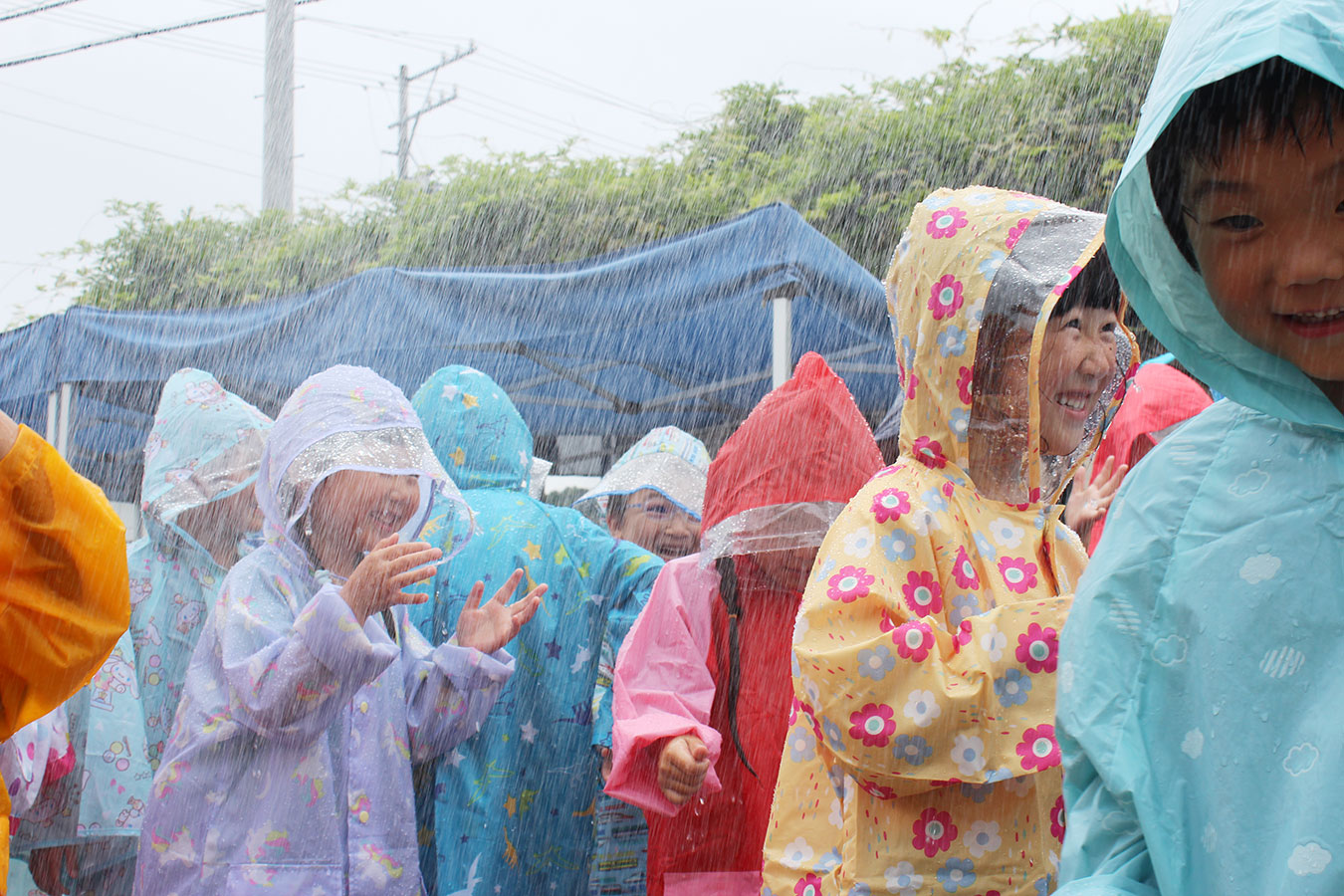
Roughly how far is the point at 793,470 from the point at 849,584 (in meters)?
1.16

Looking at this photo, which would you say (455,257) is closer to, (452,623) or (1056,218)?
(452,623)

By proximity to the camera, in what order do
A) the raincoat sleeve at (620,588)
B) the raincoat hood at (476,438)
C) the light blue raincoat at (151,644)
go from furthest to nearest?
1. the raincoat hood at (476,438)
2. the light blue raincoat at (151,644)
3. the raincoat sleeve at (620,588)

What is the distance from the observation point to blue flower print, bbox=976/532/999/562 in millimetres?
2086

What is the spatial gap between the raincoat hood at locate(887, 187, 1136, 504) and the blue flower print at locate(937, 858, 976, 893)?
2.14 ft

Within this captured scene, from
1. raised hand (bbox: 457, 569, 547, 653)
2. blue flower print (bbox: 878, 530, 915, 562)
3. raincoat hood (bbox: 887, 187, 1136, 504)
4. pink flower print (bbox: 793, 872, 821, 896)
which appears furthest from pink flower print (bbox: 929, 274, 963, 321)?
raised hand (bbox: 457, 569, 547, 653)

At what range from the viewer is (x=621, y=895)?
3.80 meters

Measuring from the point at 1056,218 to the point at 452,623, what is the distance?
229cm

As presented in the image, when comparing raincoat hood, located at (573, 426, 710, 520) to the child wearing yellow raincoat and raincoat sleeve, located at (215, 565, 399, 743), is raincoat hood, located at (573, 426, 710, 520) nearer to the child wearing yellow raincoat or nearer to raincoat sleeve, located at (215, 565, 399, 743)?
raincoat sleeve, located at (215, 565, 399, 743)

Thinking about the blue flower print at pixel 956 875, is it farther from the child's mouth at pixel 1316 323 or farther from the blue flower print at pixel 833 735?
the child's mouth at pixel 1316 323

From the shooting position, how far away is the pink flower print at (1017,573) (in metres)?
2.08

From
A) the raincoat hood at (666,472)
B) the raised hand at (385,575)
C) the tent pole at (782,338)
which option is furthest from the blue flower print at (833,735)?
the raincoat hood at (666,472)

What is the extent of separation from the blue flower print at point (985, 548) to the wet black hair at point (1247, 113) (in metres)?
0.85

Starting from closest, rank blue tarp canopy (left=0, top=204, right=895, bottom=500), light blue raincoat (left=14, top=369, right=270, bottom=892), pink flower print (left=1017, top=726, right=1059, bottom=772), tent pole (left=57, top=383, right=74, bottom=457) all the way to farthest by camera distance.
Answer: pink flower print (left=1017, top=726, right=1059, bottom=772) < light blue raincoat (left=14, top=369, right=270, bottom=892) < blue tarp canopy (left=0, top=204, right=895, bottom=500) < tent pole (left=57, top=383, right=74, bottom=457)

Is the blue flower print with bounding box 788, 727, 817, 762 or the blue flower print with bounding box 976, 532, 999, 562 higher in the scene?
the blue flower print with bounding box 976, 532, 999, 562
